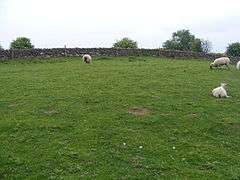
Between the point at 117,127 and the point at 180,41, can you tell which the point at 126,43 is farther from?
the point at 117,127

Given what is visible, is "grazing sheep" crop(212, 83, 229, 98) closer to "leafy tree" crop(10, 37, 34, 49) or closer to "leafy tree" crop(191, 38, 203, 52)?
"leafy tree" crop(10, 37, 34, 49)

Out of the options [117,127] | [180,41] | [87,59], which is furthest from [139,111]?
[180,41]

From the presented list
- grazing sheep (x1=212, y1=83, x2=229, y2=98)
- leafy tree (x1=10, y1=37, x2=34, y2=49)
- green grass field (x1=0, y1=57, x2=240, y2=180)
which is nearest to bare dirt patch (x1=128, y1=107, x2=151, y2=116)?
green grass field (x1=0, y1=57, x2=240, y2=180)

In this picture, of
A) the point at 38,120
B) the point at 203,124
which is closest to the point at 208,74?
the point at 203,124

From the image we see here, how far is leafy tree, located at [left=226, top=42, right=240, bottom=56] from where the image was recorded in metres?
55.3

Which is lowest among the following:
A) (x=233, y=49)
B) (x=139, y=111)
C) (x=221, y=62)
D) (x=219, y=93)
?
(x=139, y=111)

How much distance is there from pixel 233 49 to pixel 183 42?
689 centimetres

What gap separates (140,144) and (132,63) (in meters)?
21.3

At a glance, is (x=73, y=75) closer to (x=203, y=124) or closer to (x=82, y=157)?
(x=203, y=124)

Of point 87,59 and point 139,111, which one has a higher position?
point 87,59

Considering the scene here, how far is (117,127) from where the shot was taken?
70.3 feet

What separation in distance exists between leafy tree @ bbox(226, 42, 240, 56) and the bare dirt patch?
108ft

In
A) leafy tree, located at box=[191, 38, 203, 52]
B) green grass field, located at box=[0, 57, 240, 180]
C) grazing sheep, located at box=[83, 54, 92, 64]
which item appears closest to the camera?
green grass field, located at box=[0, 57, 240, 180]

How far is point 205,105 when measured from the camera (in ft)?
84.1
